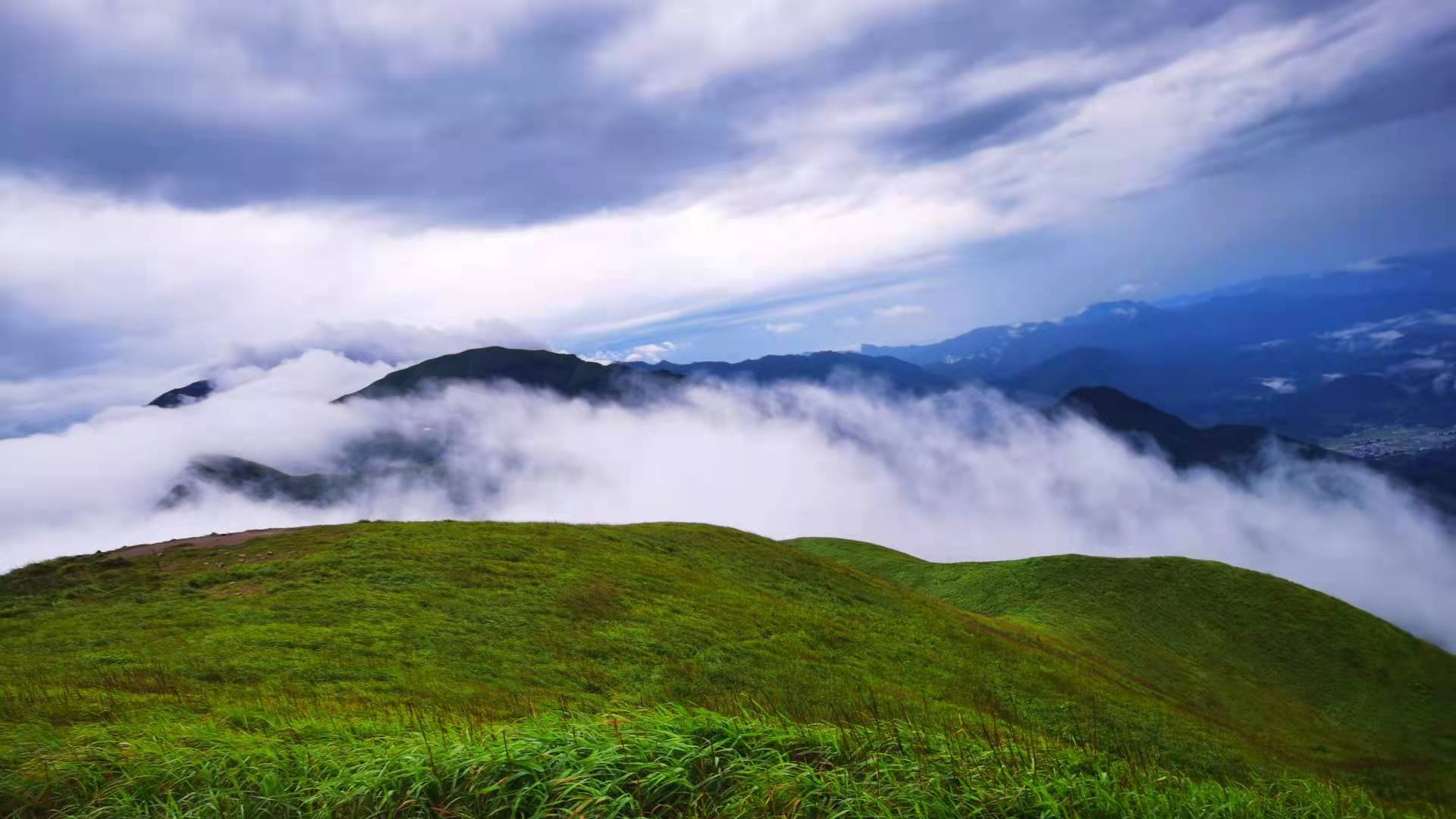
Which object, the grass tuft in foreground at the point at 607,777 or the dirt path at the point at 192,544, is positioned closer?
the grass tuft in foreground at the point at 607,777

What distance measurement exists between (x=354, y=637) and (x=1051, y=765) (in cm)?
2245

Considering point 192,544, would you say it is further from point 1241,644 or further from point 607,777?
point 1241,644

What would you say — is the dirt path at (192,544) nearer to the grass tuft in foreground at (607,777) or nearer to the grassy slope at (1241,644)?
the grass tuft in foreground at (607,777)

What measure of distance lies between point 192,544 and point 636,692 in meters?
30.2

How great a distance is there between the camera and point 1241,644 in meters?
74.2

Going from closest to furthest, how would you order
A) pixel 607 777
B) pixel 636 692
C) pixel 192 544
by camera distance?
pixel 607 777, pixel 636 692, pixel 192 544

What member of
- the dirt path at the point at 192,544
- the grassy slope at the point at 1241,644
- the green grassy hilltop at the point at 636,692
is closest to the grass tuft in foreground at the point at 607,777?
the green grassy hilltop at the point at 636,692

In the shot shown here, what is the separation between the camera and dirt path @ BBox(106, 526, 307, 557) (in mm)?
34844

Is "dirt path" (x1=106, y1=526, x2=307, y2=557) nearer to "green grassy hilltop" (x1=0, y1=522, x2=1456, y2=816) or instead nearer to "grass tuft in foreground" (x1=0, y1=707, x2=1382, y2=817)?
"green grassy hilltop" (x1=0, y1=522, x2=1456, y2=816)

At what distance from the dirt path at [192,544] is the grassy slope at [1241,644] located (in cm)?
6093

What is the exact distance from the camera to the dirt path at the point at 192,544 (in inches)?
1372

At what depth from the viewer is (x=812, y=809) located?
7.64m

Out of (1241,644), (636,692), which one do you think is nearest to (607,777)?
(636,692)

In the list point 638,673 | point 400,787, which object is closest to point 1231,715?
point 638,673
